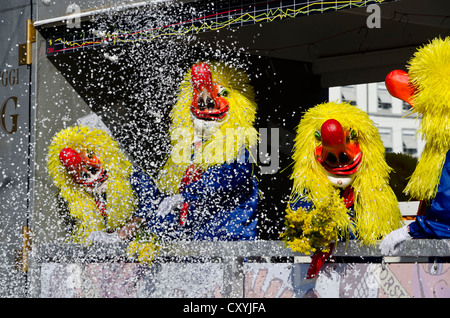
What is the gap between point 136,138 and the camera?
19.7ft

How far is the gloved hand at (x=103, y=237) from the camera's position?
4609 mm

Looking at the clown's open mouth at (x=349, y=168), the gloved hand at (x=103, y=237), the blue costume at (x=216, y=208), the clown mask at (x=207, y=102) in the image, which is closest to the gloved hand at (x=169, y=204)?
the blue costume at (x=216, y=208)

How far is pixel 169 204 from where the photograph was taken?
4301 mm

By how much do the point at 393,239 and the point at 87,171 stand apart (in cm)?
251

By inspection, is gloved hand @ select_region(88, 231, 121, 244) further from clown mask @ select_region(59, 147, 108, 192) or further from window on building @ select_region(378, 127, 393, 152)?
window on building @ select_region(378, 127, 393, 152)

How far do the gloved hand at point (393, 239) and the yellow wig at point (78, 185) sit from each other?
2074mm

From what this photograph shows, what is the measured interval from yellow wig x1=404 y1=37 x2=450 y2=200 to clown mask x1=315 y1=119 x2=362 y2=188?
46 centimetres

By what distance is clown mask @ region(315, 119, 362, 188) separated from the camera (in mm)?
3957

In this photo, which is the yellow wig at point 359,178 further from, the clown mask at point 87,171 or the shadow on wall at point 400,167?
the shadow on wall at point 400,167

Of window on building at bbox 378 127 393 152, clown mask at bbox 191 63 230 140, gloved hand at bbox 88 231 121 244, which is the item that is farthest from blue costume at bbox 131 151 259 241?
window on building at bbox 378 127 393 152
